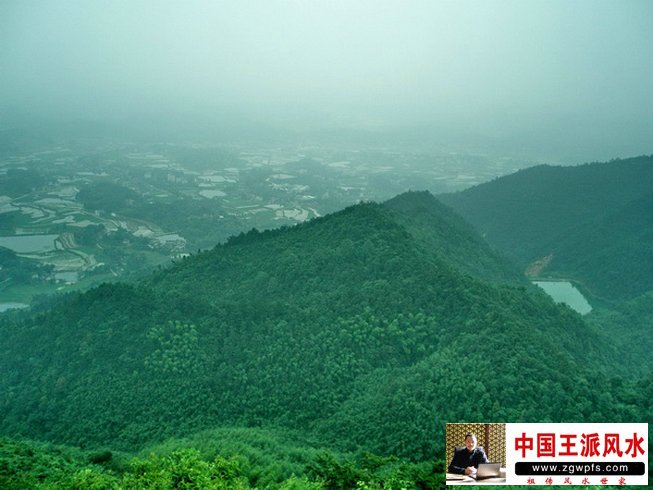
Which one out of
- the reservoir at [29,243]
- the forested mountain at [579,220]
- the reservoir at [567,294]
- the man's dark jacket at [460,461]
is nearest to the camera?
Answer: the man's dark jacket at [460,461]

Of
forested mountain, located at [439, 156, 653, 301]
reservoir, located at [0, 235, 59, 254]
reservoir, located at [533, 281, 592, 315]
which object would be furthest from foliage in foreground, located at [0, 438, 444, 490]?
reservoir, located at [0, 235, 59, 254]

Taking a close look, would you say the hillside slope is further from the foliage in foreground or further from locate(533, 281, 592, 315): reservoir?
locate(533, 281, 592, 315): reservoir

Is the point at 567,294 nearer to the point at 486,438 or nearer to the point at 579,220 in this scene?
the point at 579,220

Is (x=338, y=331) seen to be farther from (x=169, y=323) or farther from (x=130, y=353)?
(x=130, y=353)

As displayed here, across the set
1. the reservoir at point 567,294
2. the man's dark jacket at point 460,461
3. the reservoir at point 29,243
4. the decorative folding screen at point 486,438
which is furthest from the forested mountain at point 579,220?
the reservoir at point 29,243

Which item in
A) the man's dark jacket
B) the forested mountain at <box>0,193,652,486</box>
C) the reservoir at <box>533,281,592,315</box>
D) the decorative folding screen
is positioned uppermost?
the decorative folding screen

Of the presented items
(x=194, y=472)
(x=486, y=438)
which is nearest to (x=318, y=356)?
(x=194, y=472)

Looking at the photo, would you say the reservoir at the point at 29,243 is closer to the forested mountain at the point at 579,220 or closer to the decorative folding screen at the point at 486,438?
the forested mountain at the point at 579,220

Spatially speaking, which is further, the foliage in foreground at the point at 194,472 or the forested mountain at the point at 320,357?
the forested mountain at the point at 320,357
